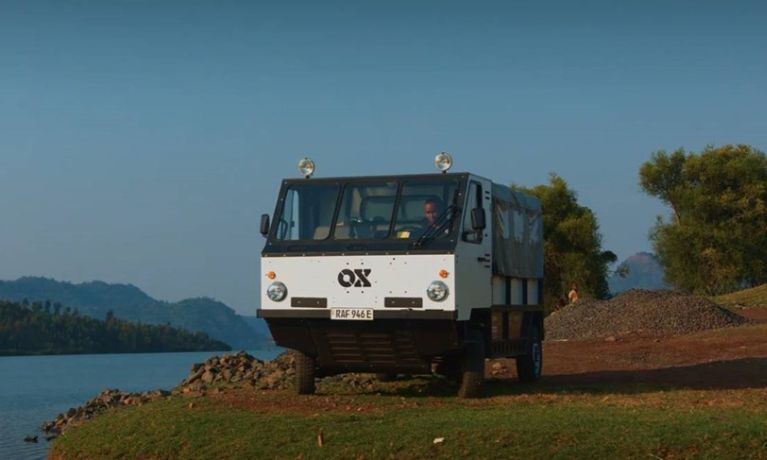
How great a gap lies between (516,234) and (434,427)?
22.5ft

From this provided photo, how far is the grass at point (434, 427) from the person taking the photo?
12367 millimetres

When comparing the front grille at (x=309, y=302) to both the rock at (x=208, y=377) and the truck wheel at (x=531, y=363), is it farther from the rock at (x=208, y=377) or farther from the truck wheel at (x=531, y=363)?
the rock at (x=208, y=377)

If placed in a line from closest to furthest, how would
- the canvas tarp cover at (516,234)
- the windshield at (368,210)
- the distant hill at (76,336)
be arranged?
the windshield at (368,210)
the canvas tarp cover at (516,234)
the distant hill at (76,336)

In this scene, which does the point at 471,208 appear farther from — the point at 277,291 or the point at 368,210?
the point at 277,291

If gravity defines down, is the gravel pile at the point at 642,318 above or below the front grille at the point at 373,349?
above

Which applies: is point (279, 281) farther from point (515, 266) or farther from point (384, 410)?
point (515, 266)

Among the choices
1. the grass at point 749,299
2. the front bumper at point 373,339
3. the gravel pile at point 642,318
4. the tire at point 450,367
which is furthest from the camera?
the grass at point 749,299

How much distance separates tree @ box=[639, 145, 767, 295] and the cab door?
54.3 m

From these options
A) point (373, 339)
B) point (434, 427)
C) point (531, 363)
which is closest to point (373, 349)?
point (373, 339)

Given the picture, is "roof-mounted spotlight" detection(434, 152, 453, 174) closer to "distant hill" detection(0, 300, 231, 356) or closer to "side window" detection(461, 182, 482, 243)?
"side window" detection(461, 182, 482, 243)

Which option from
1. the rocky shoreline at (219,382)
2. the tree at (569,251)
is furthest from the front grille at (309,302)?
the tree at (569,251)

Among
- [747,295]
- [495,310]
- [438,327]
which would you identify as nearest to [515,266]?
[495,310]

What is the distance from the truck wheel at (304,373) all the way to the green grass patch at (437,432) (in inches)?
45.3

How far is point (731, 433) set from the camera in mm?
12727
